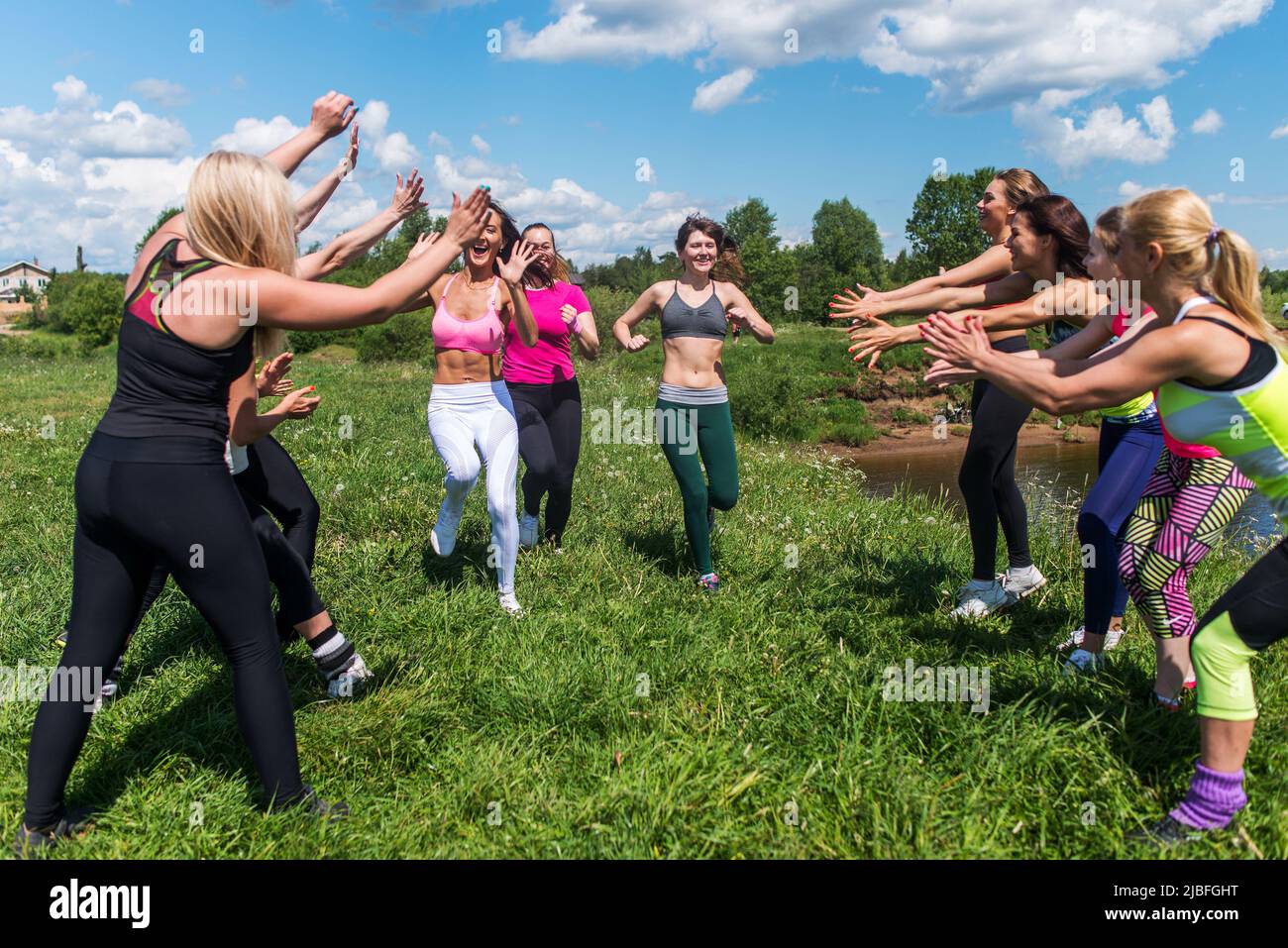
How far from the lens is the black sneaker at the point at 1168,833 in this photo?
289 cm

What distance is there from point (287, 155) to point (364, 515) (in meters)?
3.42

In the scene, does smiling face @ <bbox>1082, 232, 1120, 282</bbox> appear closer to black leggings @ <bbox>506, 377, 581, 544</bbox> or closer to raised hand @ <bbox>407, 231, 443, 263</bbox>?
raised hand @ <bbox>407, 231, 443, 263</bbox>

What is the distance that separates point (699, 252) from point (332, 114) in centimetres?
254

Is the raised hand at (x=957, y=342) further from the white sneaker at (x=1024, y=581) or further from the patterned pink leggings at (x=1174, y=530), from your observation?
the white sneaker at (x=1024, y=581)

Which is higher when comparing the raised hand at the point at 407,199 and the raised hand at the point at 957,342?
the raised hand at the point at 407,199

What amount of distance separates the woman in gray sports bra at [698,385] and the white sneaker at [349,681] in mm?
2261

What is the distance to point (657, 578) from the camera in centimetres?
568

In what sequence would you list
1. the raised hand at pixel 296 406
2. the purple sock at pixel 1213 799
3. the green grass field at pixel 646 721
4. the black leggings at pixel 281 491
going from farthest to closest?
1. the black leggings at pixel 281 491
2. the raised hand at pixel 296 406
3. the green grass field at pixel 646 721
4. the purple sock at pixel 1213 799

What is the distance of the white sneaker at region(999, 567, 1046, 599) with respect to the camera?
547cm

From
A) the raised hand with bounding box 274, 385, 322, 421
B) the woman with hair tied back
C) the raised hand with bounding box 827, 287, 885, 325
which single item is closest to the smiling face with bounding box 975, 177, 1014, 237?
the raised hand with bounding box 827, 287, 885, 325

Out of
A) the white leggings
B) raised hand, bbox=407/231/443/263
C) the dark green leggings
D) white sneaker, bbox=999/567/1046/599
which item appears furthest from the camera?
the dark green leggings

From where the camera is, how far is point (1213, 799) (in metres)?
2.87

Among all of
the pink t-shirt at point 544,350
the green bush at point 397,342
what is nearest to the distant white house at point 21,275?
the green bush at point 397,342
